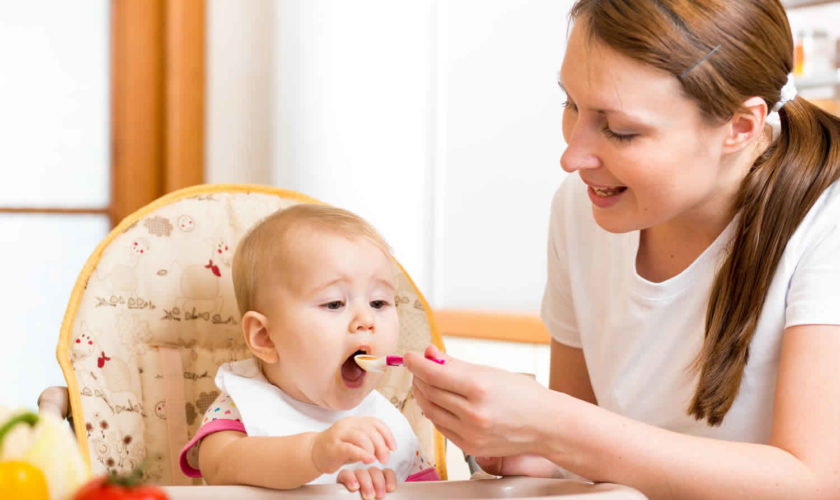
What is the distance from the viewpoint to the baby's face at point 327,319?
1.27 metres

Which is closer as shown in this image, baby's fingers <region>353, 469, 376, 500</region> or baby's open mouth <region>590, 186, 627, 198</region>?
baby's fingers <region>353, 469, 376, 500</region>

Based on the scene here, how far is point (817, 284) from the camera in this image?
3.81 feet

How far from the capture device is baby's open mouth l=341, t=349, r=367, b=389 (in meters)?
1.29

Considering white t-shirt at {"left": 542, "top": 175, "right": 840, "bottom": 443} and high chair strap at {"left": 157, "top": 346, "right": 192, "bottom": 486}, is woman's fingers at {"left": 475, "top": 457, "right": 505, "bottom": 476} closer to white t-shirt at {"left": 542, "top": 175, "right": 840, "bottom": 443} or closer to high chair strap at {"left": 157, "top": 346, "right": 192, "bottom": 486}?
white t-shirt at {"left": 542, "top": 175, "right": 840, "bottom": 443}

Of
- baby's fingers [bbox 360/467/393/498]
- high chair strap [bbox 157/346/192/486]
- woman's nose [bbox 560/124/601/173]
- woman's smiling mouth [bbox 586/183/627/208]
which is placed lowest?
high chair strap [bbox 157/346/192/486]

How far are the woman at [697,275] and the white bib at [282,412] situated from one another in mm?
275

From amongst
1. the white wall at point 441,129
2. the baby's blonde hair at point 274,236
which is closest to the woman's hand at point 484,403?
the baby's blonde hair at point 274,236

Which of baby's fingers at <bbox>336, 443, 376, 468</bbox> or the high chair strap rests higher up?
baby's fingers at <bbox>336, 443, 376, 468</bbox>

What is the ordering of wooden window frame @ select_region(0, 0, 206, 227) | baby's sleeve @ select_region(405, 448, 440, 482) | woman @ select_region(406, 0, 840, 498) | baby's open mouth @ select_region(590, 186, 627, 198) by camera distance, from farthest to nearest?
wooden window frame @ select_region(0, 0, 206, 227)
baby's sleeve @ select_region(405, 448, 440, 482)
baby's open mouth @ select_region(590, 186, 627, 198)
woman @ select_region(406, 0, 840, 498)

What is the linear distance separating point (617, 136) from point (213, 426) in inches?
25.2

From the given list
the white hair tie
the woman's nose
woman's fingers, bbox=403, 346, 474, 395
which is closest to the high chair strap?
woman's fingers, bbox=403, 346, 474, 395

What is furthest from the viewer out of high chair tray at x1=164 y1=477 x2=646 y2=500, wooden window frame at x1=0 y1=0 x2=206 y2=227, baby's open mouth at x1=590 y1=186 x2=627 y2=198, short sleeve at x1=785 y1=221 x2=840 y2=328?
wooden window frame at x1=0 y1=0 x2=206 y2=227

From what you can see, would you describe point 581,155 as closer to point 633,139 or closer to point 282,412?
point 633,139

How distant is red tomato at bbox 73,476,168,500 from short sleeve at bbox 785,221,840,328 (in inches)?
32.2
